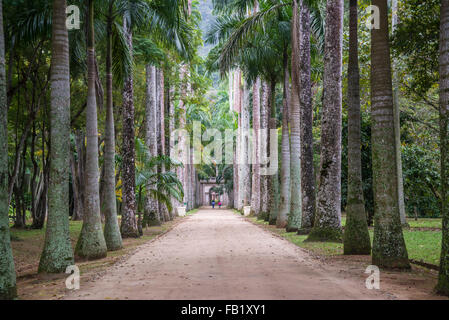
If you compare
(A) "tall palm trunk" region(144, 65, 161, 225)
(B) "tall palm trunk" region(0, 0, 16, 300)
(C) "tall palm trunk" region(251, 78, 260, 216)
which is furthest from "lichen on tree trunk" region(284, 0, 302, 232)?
(C) "tall palm trunk" region(251, 78, 260, 216)

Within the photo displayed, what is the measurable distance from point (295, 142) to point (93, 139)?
893 centimetres

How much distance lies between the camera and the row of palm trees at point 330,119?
8562 mm

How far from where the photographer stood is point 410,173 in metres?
22.8

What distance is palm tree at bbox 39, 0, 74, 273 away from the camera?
8602 mm

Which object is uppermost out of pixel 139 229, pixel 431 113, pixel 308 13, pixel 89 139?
pixel 308 13

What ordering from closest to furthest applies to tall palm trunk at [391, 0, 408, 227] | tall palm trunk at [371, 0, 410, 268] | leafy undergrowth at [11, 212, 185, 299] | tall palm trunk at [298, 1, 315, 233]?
leafy undergrowth at [11, 212, 185, 299] < tall palm trunk at [371, 0, 410, 268] < tall palm trunk at [298, 1, 315, 233] < tall palm trunk at [391, 0, 408, 227]

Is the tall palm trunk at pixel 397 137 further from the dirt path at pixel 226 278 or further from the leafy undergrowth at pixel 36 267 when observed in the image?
the leafy undergrowth at pixel 36 267

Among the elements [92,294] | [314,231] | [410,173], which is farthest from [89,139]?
[410,173]

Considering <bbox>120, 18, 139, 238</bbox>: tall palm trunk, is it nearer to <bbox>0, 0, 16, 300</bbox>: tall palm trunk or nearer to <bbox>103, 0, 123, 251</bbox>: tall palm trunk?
<bbox>103, 0, 123, 251</bbox>: tall palm trunk

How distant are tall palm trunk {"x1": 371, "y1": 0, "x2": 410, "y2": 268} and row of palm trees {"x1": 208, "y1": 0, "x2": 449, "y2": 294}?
19 millimetres

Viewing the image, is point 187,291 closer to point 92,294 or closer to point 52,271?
point 92,294

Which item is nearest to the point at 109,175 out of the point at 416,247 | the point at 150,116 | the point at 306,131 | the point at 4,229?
the point at 4,229

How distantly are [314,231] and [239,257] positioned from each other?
150 inches

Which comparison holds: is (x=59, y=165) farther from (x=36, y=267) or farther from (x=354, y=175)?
(x=354, y=175)
